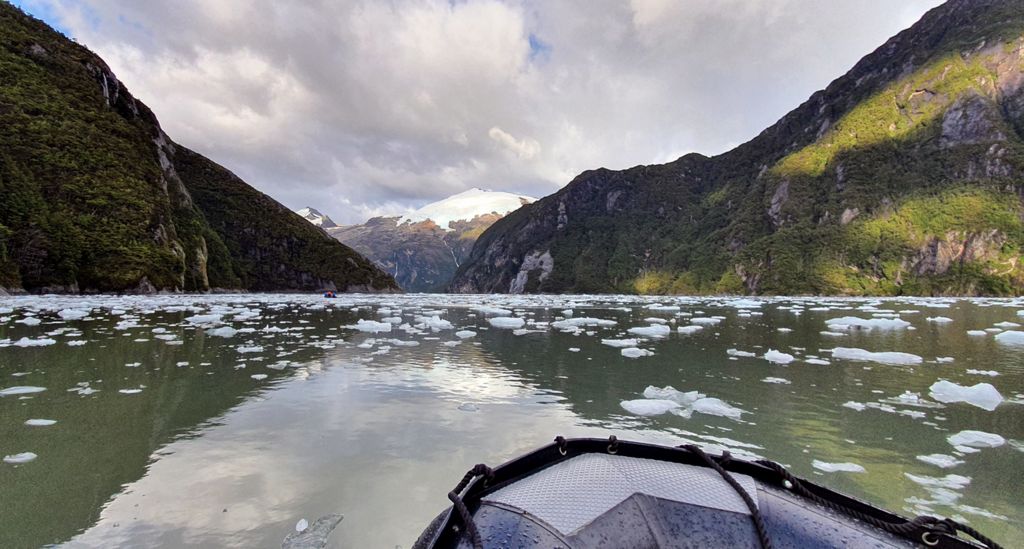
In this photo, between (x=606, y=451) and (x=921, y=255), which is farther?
(x=921, y=255)

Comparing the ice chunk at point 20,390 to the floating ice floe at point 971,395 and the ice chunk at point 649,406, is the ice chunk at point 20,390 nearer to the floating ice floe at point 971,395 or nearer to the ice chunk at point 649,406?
the ice chunk at point 649,406

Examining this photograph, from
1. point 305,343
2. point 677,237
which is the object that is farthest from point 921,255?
point 305,343

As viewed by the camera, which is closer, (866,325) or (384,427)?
Answer: (384,427)

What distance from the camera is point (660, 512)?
185cm

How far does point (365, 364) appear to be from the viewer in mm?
10883

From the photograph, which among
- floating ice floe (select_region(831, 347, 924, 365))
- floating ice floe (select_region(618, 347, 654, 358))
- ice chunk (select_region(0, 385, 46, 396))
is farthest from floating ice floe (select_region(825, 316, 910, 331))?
ice chunk (select_region(0, 385, 46, 396))

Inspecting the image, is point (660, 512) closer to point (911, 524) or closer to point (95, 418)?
point (911, 524)

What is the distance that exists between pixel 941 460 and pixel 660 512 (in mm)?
5332

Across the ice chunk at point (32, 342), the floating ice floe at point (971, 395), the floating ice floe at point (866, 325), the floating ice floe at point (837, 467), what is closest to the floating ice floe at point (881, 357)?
the floating ice floe at point (971, 395)

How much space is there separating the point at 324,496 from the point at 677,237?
668 feet

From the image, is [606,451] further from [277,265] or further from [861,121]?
[861,121]

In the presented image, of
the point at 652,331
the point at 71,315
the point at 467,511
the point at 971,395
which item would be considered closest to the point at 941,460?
the point at 971,395

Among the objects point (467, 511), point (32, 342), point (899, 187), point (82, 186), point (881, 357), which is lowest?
point (881, 357)

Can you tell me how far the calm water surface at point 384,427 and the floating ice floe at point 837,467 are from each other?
62 mm
